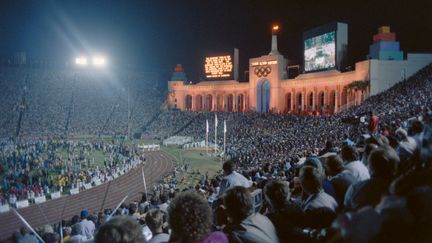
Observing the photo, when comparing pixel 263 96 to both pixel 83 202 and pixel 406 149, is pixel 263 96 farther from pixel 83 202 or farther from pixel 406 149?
pixel 406 149

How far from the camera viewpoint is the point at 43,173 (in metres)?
30.4

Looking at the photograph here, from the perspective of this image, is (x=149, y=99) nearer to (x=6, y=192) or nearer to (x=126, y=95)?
(x=126, y=95)

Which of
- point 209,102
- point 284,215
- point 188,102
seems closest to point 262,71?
point 209,102

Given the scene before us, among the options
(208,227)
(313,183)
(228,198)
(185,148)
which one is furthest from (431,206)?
(185,148)

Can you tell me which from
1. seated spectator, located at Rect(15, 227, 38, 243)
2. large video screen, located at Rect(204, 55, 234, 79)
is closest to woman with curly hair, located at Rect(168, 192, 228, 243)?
seated spectator, located at Rect(15, 227, 38, 243)

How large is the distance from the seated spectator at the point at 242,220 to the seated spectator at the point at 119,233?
1066 mm

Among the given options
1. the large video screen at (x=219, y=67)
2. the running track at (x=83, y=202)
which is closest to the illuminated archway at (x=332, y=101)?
the large video screen at (x=219, y=67)

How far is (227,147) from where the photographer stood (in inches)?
1736

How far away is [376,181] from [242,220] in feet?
5.08

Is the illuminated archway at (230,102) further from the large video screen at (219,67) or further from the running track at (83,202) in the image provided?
the running track at (83,202)

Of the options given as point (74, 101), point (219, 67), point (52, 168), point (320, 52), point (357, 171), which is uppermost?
point (219, 67)

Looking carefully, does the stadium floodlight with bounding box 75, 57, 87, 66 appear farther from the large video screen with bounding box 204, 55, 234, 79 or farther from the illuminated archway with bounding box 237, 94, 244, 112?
the illuminated archway with bounding box 237, 94, 244, 112

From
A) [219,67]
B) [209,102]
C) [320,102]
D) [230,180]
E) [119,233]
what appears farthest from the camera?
[209,102]

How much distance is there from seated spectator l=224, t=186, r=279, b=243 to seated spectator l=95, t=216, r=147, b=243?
1.07 metres
